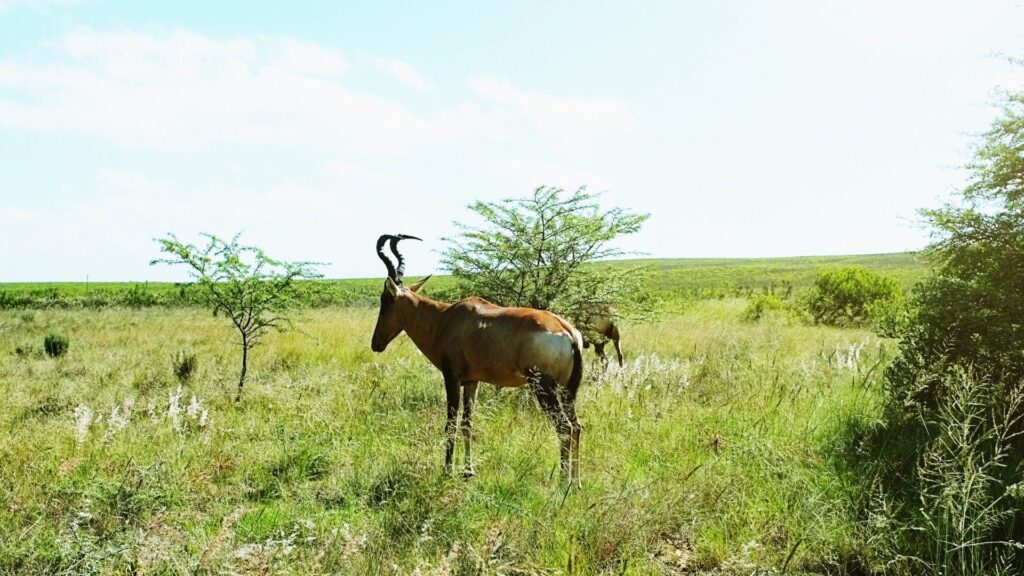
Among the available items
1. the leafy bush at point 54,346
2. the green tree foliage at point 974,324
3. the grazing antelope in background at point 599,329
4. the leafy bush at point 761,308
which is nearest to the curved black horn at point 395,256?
the grazing antelope in background at point 599,329

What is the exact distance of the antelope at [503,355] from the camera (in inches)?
217

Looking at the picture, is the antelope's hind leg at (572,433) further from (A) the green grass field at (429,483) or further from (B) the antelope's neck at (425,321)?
(B) the antelope's neck at (425,321)

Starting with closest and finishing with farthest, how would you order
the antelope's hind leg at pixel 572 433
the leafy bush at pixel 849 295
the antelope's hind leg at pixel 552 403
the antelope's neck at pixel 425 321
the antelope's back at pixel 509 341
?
the antelope's hind leg at pixel 572 433 → the antelope's hind leg at pixel 552 403 → the antelope's back at pixel 509 341 → the antelope's neck at pixel 425 321 → the leafy bush at pixel 849 295

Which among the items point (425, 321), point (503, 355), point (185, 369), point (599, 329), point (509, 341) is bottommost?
point (185, 369)

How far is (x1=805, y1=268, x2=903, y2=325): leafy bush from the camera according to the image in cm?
2234

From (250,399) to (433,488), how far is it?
5420 millimetres

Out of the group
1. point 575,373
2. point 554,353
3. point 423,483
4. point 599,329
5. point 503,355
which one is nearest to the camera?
point 423,483

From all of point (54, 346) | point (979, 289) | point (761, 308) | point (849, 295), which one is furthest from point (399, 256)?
point (761, 308)

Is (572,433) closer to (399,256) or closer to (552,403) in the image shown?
(552,403)

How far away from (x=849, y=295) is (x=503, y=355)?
2098cm

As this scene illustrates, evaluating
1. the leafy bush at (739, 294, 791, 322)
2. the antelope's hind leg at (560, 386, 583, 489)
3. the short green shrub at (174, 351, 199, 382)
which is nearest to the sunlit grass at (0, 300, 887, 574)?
the antelope's hind leg at (560, 386, 583, 489)

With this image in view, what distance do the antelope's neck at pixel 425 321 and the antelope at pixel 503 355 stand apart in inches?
0.4

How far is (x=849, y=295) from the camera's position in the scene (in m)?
22.4

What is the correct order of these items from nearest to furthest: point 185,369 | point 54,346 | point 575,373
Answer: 1. point 575,373
2. point 185,369
3. point 54,346
